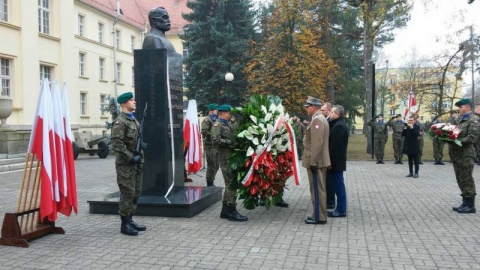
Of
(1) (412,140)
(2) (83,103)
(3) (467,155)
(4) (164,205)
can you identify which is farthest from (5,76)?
(3) (467,155)

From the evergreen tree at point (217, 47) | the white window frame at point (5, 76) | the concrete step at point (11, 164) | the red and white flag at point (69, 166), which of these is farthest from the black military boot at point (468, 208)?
the white window frame at point (5, 76)

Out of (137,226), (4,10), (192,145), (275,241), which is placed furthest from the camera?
(4,10)

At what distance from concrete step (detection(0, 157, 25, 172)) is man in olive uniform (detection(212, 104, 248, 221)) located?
11.3 meters

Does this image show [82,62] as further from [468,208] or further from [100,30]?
[468,208]

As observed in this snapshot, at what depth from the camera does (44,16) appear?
27.0 metres

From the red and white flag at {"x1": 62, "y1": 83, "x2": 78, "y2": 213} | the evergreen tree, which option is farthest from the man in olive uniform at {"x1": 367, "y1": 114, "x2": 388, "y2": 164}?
the red and white flag at {"x1": 62, "y1": 83, "x2": 78, "y2": 213}

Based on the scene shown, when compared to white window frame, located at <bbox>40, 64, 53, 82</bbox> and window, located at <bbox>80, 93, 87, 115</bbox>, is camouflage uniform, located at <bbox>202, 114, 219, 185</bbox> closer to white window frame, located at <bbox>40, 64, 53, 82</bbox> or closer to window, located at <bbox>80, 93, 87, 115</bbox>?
white window frame, located at <bbox>40, 64, 53, 82</bbox>

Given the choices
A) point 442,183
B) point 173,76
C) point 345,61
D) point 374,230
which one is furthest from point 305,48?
point 374,230

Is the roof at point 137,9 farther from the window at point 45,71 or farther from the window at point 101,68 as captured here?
the window at point 45,71

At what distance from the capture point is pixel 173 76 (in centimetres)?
887

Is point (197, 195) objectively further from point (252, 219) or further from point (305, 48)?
point (305, 48)

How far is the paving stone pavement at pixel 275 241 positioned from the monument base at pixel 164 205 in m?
0.16

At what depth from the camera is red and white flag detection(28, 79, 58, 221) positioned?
6180 millimetres

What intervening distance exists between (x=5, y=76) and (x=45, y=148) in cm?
1948
